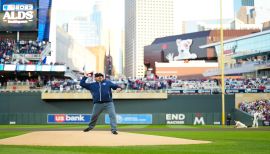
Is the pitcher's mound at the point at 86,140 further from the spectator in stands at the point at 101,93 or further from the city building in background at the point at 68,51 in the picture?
the city building in background at the point at 68,51

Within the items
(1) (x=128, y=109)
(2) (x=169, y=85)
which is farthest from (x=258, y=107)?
(1) (x=128, y=109)

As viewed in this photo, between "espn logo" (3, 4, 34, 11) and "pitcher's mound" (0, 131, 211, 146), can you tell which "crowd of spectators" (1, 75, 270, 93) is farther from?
"pitcher's mound" (0, 131, 211, 146)

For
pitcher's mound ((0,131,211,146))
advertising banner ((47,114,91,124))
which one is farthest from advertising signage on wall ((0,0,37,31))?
pitcher's mound ((0,131,211,146))

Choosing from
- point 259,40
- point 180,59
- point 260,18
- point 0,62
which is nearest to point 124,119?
point 0,62

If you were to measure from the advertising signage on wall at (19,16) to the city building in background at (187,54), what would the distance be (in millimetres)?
63395

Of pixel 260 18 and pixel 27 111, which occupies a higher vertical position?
pixel 260 18

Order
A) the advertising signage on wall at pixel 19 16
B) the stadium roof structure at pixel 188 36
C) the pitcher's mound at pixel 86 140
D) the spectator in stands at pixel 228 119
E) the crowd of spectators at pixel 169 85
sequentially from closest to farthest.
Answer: the pitcher's mound at pixel 86 140 < the spectator in stands at pixel 228 119 < the crowd of spectators at pixel 169 85 < the advertising signage on wall at pixel 19 16 < the stadium roof structure at pixel 188 36

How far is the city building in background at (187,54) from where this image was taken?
123 m

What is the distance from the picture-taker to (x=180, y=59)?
452 feet

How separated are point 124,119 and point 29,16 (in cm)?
2859

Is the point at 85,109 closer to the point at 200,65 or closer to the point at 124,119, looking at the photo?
the point at 124,119

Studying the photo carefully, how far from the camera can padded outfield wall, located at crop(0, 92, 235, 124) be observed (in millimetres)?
44375

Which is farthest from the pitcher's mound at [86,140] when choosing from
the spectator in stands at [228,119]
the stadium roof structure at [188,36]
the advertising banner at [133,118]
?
the stadium roof structure at [188,36]

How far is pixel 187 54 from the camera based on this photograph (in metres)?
133
